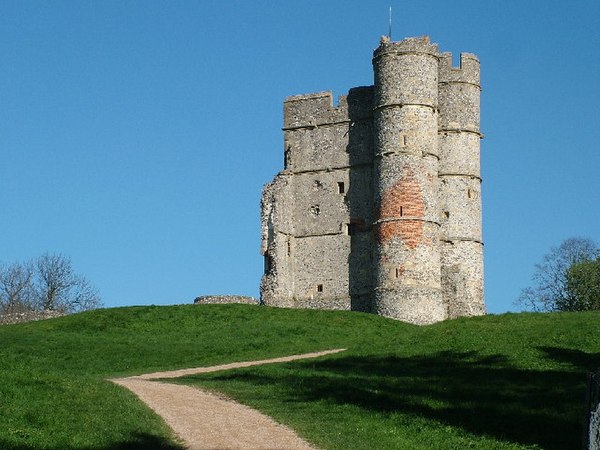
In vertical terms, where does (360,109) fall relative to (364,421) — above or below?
above

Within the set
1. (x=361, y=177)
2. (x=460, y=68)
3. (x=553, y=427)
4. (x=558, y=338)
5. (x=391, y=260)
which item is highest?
(x=460, y=68)

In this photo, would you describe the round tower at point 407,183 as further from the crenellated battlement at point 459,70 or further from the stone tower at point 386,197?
the crenellated battlement at point 459,70

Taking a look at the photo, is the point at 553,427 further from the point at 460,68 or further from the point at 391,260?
the point at 460,68

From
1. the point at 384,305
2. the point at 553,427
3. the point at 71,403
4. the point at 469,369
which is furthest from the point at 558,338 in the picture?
the point at 384,305

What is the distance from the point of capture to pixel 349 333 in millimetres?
49500

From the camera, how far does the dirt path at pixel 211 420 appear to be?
22.8 metres

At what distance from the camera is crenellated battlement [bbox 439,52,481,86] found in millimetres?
63312

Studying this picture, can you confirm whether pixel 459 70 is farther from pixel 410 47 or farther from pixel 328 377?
pixel 328 377

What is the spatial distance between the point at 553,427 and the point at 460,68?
40327 millimetres

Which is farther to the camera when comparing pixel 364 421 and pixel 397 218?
pixel 397 218

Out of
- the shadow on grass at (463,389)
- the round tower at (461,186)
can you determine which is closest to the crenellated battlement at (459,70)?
the round tower at (461,186)

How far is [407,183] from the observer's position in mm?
59969

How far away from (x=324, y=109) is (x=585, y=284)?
21625mm

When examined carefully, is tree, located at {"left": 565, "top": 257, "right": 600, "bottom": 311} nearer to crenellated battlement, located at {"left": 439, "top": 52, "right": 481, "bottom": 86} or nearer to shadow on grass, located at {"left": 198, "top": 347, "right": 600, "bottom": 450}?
crenellated battlement, located at {"left": 439, "top": 52, "right": 481, "bottom": 86}
